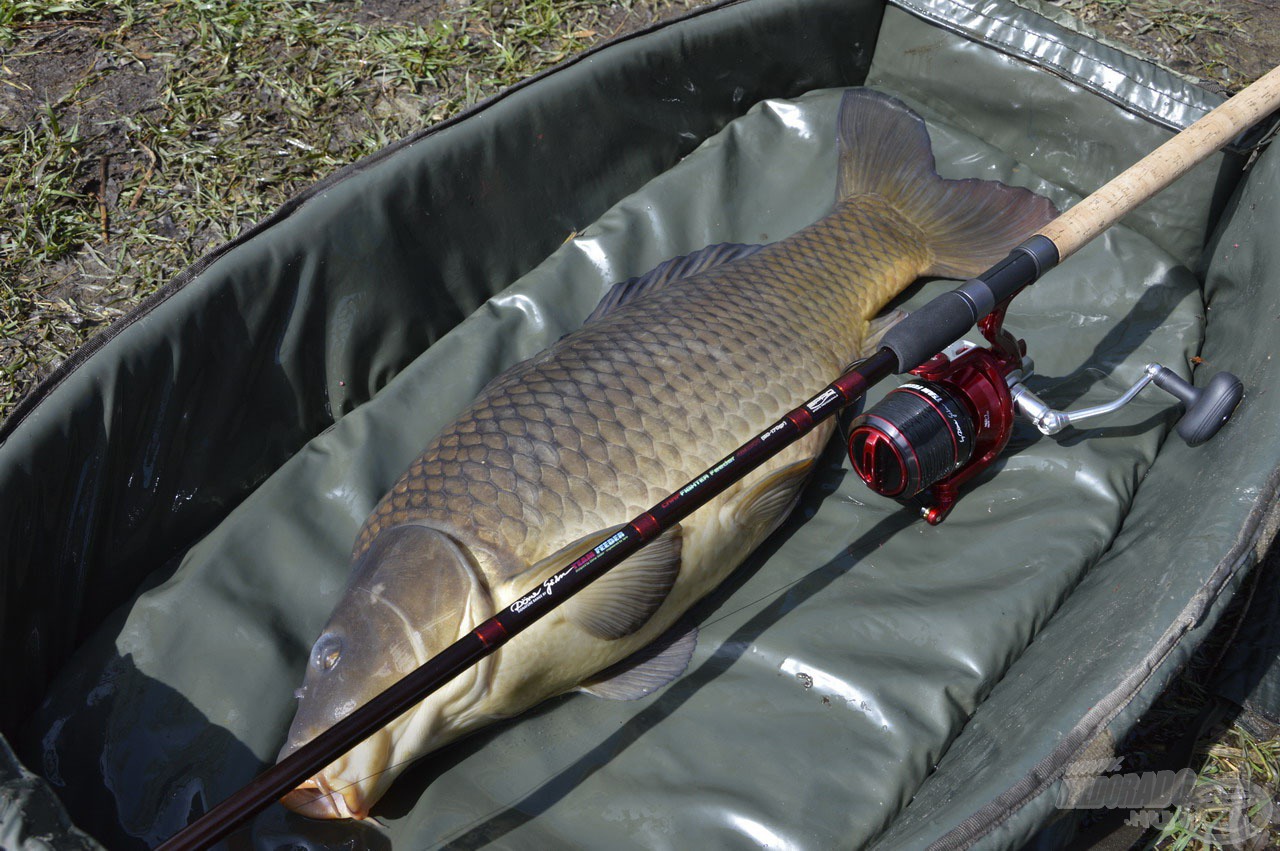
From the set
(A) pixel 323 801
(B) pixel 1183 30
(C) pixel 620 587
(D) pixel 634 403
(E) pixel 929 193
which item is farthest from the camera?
(B) pixel 1183 30

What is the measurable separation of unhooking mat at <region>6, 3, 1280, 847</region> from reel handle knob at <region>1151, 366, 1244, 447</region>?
0.04 meters

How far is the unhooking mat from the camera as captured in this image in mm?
1725

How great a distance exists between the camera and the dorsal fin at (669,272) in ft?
7.47

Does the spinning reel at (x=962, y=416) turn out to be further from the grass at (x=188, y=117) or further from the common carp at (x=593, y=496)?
the grass at (x=188, y=117)

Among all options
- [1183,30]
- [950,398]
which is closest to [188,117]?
[950,398]

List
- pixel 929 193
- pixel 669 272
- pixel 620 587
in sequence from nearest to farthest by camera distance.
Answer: pixel 620 587 < pixel 669 272 < pixel 929 193

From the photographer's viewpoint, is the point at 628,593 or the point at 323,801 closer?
the point at 323,801

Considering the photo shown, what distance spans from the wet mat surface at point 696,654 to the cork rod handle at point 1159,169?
19.4 inches

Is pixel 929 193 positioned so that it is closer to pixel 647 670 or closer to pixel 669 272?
pixel 669 272

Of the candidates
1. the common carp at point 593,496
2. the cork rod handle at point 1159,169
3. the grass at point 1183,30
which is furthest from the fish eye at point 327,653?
the grass at point 1183,30

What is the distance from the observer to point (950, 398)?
6.50 feet

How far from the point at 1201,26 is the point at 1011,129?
1.16m

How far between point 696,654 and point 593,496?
0.41m

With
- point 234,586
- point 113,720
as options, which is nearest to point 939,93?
point 234,586
